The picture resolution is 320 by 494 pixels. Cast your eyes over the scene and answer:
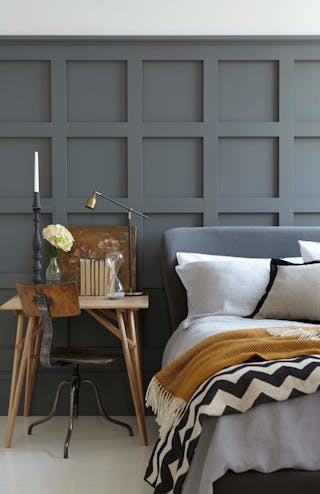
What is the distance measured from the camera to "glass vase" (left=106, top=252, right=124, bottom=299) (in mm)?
3996

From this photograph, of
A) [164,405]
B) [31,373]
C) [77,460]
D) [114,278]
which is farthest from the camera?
[31,373]

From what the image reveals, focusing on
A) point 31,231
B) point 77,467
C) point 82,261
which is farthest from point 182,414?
point 31,231

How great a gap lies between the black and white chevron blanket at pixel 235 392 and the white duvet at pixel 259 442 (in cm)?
3

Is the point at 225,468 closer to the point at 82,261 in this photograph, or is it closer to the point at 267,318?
the point at 267,318

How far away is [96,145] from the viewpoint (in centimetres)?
442

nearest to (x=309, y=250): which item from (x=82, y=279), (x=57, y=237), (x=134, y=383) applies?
(x=134, y=383)

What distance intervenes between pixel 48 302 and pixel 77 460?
2.60ft

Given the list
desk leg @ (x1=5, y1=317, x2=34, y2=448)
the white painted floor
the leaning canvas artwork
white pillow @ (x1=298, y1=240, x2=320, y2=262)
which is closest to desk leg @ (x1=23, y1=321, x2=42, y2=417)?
Answer: the white painted floor

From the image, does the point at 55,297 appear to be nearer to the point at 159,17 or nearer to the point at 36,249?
the point at 36,249

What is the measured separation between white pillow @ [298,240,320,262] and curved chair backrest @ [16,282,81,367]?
4.31 ft

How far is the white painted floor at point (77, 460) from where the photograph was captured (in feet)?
10.4

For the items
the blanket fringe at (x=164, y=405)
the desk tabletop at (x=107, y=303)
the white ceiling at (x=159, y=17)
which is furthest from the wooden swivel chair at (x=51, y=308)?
the white ceiling at (x=159, y=17)

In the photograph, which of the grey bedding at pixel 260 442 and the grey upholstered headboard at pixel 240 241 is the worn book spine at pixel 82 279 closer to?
the grey upholstered headboard at pixel 240 241

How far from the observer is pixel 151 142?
4.41 m
